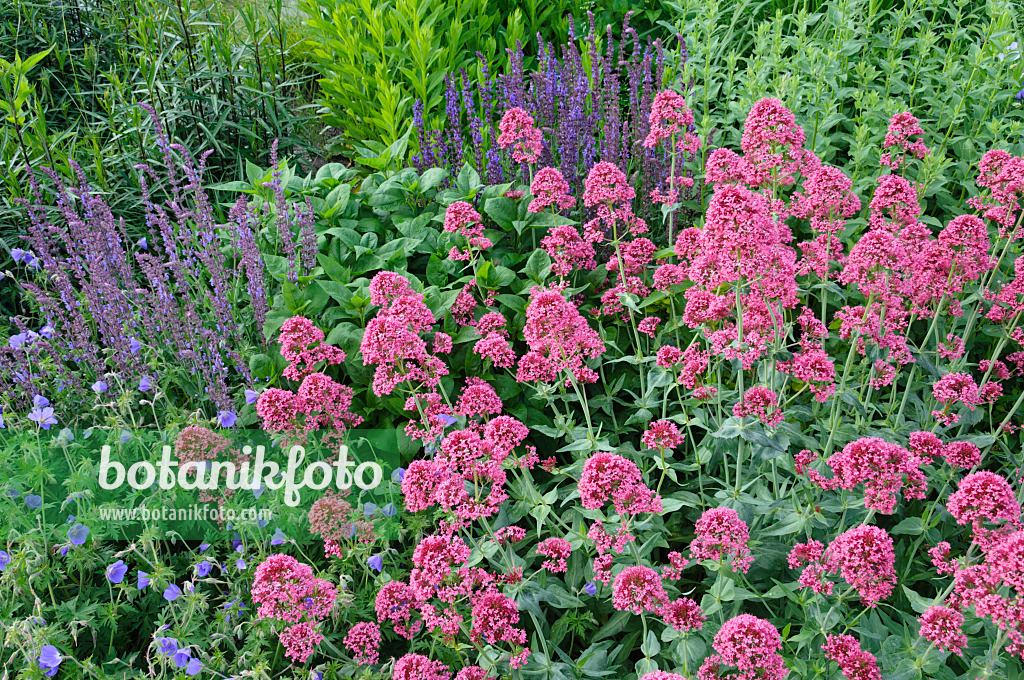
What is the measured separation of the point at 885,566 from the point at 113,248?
340 cm

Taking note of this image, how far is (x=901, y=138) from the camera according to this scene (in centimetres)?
324

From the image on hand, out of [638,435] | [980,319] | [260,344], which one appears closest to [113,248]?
[260,344]

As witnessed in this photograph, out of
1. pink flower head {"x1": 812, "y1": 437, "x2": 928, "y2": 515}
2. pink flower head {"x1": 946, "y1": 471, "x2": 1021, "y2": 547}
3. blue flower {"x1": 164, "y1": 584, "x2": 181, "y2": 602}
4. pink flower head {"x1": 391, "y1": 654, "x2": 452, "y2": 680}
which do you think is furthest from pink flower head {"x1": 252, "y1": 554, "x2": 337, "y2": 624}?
pink flower head {"x1": 946, "y1": 471, "x2": 1021, "y2": 547}

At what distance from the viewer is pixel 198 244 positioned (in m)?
3.93

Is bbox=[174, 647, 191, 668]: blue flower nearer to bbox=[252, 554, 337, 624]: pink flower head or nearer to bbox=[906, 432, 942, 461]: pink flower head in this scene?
bbox=[252, 554, 337, 624]: pink flower head

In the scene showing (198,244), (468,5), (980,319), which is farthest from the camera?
(468,5)

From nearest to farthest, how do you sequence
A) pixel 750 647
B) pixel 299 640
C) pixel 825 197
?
1. pixel 750 647
2. pixel 299 640
3. pixel 825 197

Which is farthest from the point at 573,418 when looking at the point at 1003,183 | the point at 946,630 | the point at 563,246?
the point at 1003,183

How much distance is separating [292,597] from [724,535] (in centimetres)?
118

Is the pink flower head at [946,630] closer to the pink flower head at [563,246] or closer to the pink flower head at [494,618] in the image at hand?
the pink flower head at [494,618]

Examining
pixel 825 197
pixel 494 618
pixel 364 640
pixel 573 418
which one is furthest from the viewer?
pixel 573 418

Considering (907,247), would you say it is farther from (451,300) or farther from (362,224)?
(362,224)

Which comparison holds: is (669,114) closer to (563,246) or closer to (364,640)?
(563,246)

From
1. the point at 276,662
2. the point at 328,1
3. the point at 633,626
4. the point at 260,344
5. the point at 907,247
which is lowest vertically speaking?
the point at 276,662
